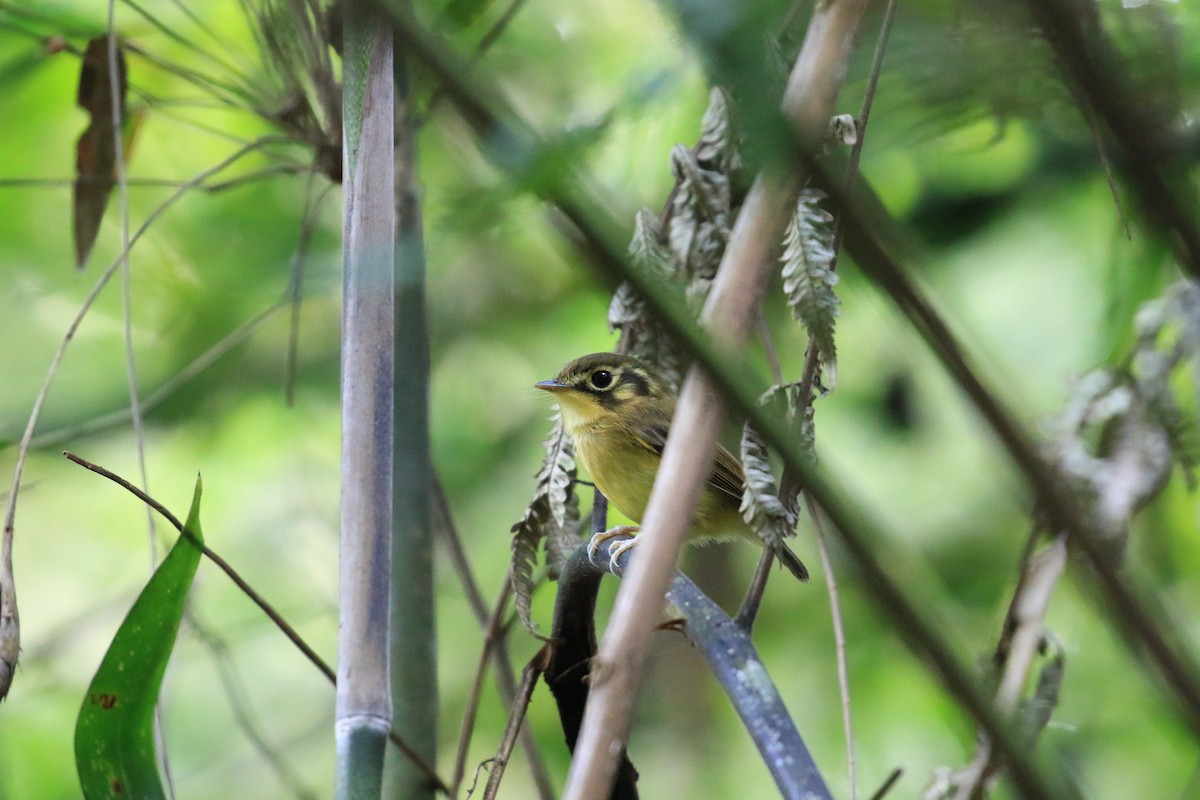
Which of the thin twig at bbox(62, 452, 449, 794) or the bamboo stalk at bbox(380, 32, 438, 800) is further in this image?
the bamboo stalk at bbox(380, 32, 438, 800)

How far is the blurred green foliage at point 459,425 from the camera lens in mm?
3766

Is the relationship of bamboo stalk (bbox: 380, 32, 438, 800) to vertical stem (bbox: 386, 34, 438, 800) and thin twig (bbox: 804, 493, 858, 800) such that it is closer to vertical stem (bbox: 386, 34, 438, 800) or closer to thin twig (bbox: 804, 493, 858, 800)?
vertical stem (bbox: 386, 34, 438, 800)

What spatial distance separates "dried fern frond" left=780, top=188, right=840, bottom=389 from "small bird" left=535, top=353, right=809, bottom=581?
201 cm

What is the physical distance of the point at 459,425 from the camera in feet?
16.0

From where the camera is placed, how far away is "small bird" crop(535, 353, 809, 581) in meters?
4.00

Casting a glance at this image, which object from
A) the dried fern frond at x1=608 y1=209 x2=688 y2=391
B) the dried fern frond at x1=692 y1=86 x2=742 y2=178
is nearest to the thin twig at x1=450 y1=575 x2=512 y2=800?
the dried fern frond at x1=608 y1=209 x2=688 y2=391

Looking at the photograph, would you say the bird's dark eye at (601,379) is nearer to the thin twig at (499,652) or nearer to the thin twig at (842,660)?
the thin twig at (499,652)

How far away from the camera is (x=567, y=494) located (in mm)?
2467

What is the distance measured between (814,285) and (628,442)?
237 cm

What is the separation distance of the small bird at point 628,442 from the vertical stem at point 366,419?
227 cm

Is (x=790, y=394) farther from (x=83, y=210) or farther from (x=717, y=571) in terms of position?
(x=717, y=571)

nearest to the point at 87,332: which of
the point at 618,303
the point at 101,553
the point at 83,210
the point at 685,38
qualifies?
the point at 101,553

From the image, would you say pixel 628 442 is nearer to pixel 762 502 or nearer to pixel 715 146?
pixel 715 146

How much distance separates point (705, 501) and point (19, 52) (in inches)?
99.0
